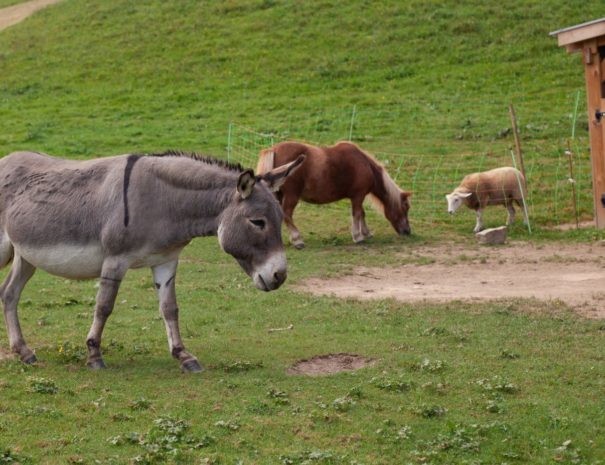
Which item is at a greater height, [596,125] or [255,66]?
[255,66]

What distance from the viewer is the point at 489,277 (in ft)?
46.2

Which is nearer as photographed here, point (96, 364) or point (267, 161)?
point (96, 364)

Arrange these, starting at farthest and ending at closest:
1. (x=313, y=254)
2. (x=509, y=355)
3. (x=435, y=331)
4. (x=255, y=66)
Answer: (x=255, y=66) < (x=313, y=254) < (x=435, y=331) < (x=509, y=355)

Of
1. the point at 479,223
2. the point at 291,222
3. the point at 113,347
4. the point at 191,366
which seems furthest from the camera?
the point at 479,223

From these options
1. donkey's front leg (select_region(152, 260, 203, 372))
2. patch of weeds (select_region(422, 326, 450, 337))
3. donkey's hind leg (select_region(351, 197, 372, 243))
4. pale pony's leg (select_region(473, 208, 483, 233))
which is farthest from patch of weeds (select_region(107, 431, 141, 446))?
pale pony's leg (select_region(473, 208, 483, 233))

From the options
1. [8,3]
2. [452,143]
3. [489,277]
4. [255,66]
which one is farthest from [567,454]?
[8,3]

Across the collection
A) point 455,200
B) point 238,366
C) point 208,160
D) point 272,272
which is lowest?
point 455,200

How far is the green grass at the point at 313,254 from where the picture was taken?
24.9 ft

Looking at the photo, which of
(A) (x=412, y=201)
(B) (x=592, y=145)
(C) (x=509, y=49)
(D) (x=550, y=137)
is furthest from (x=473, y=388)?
(C) (x=509, y=49)

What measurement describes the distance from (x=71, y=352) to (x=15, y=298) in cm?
75

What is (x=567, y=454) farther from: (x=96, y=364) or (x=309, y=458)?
(x=96, y=364)

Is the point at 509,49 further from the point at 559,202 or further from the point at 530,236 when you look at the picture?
the point at 530,236

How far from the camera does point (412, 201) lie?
20344mm

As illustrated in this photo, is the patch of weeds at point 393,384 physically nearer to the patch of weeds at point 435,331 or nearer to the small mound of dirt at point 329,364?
the small mound of dirt at point 329,364
